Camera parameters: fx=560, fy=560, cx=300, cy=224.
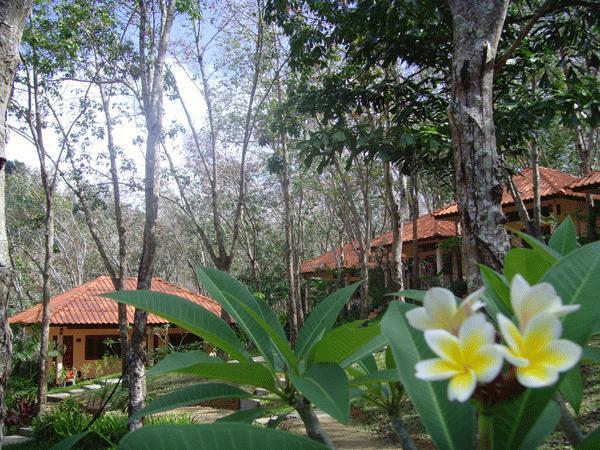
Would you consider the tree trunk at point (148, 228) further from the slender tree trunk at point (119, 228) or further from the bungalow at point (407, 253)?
the bungalow at point (407, 253)

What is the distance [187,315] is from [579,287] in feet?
1.80

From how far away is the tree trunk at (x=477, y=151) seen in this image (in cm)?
287

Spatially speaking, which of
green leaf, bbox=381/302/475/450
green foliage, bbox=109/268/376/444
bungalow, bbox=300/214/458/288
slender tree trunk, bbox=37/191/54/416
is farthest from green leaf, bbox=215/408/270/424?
bungalow, bbox=300/214/458/288

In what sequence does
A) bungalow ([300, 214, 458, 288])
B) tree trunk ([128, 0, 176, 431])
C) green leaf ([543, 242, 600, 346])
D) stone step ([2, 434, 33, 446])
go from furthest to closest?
bungalow ([300, 214, 458, 288])
stone step ([2, 434, 33, 446])
tree trunk ([128, 0, 176, 431])
green leaf ([543, 242, 600, 346])

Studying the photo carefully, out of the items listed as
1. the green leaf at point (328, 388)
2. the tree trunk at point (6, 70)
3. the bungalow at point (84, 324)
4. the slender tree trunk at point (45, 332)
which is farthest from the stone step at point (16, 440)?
the green leaf at point (328, 388)

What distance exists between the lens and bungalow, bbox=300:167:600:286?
52.1ft

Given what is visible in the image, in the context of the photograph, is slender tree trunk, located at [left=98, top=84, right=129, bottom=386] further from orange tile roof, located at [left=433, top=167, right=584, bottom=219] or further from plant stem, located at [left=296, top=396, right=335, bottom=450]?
plant stem, located at [left=296, top=396, right=335, bottom=450]

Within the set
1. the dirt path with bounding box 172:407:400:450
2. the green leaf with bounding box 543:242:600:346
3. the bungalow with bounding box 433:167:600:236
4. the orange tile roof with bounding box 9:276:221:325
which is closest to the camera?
the green leaf with bounding box 543:242:600:346

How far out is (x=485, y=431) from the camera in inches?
22.4

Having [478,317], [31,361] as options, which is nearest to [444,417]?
[478,317]

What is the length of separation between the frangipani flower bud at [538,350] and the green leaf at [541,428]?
14 cm

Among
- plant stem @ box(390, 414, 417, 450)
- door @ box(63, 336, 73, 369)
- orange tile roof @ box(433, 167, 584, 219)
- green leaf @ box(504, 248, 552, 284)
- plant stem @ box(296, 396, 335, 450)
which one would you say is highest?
orange tile roof @ box(433, 167, 584, 219)

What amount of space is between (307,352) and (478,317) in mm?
472

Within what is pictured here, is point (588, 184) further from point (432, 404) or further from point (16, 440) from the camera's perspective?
Answer: point (432, 404)
